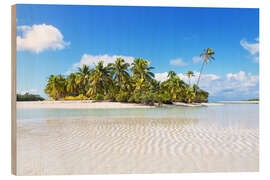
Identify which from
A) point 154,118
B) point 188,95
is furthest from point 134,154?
point 188,95

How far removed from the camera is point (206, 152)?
8.09ft

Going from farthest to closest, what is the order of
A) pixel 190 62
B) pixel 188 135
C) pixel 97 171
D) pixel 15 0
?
1. pixel 190 62
2. pixel 188 135
3. pixel 15 0
4. pixel 97 171

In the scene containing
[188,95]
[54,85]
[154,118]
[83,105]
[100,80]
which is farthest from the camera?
[188,95]

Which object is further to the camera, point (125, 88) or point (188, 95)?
point (188, 95)

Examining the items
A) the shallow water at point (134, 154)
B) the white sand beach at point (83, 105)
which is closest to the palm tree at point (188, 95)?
the white sand beach at point (83, 105)

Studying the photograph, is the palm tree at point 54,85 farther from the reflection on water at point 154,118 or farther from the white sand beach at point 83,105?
the reflection on water at point 154,118

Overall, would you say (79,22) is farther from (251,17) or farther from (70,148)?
(251,17)

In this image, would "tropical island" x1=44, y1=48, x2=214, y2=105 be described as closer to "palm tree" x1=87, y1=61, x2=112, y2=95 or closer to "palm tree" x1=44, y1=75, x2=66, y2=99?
"palm tree" x1=87, y1=61, x2=112, y2=95

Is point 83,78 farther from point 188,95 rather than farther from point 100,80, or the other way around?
point 188,95

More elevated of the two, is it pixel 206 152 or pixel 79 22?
pixel 79 22

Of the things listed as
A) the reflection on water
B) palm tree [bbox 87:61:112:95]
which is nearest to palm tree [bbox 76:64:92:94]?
palm tree [bbox 87:61:112:95]

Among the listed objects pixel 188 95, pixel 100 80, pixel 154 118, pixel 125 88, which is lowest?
pixel 154 118

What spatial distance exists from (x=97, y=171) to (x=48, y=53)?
9.46ft
